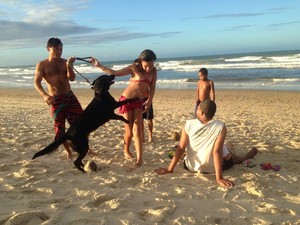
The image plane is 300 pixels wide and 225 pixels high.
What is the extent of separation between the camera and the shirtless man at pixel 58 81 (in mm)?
4742

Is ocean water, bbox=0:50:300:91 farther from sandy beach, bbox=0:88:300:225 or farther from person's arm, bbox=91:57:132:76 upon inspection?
person's arm, bbox=91:57:132:76

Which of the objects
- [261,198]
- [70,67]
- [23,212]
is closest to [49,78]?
[70,67]

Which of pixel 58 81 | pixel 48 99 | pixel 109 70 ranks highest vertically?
pixel 109 70

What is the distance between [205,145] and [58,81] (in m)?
2.32

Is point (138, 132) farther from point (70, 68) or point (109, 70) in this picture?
point (70, 68)

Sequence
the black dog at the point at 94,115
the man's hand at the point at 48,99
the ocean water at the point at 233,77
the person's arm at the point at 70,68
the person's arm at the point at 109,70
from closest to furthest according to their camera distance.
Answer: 1. the black dog at the point at 94,115
2. the person's arm at the point at 109,70
3. the person's arm at the point at 70,68
4. the man's hand at the point at 48,99
5. the ocean water at the point at 233,77

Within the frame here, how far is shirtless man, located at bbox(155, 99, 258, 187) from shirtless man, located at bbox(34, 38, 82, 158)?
1635 millimetres

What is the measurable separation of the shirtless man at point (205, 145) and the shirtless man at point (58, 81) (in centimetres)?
164

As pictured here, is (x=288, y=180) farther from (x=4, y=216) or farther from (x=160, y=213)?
(x=4, y=216)

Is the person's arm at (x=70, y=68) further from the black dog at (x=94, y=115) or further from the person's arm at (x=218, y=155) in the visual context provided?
the person's arm at (x=218, y=155)

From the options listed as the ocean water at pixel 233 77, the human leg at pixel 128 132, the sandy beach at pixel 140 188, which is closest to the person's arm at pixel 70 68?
the human leg at pixel 128 132

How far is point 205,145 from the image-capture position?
161 inches

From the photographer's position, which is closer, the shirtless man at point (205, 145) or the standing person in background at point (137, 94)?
the shirtless man at point (205, 145)

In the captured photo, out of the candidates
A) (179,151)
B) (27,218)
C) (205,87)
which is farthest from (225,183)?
(205,87)
